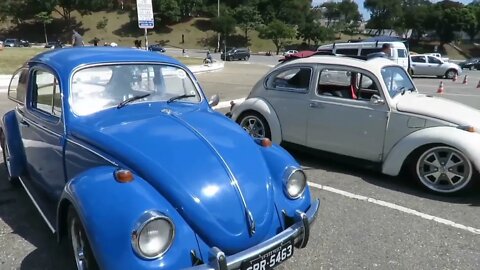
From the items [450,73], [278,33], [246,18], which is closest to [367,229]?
[450,73]

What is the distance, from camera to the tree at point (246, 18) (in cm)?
8881

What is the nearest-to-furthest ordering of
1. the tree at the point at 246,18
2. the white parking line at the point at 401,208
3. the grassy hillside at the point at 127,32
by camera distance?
1. the white parking line at the point at 401,208
2. the grassy hillside at the point at 127,32
3. the tree at the point at 246,18

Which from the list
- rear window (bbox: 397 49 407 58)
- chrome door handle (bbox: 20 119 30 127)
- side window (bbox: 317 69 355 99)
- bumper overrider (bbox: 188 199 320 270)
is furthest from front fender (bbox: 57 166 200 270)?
rear window (bbox: 397 49 407 58)

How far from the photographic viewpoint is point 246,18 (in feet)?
296

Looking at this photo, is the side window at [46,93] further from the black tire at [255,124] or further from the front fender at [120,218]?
the black tire at [255,124]

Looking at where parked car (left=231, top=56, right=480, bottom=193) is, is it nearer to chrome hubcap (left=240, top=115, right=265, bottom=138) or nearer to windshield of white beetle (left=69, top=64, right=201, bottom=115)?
chrome hubcap (left=240, top=115, right=265, bottom=138)

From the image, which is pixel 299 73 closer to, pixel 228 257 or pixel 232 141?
pixel 232 141

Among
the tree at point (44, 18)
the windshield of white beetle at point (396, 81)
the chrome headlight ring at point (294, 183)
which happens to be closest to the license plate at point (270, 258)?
the chrome headlight ring at point (294, 183)

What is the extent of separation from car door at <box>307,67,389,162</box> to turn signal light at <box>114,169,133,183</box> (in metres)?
3.63

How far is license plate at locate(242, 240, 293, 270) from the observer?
257 cm

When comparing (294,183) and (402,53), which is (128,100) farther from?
(402,53)

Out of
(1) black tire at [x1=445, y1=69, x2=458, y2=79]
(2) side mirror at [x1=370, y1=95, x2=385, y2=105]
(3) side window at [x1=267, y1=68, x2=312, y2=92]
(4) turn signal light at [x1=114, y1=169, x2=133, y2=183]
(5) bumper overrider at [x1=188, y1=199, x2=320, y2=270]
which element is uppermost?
(3) side window at [x1=267, y1=68, x2=312, y2=92]

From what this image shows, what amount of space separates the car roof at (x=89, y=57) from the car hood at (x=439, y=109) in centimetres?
304

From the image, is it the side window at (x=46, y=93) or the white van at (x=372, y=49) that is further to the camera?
the white van at (x=372, y=49)
